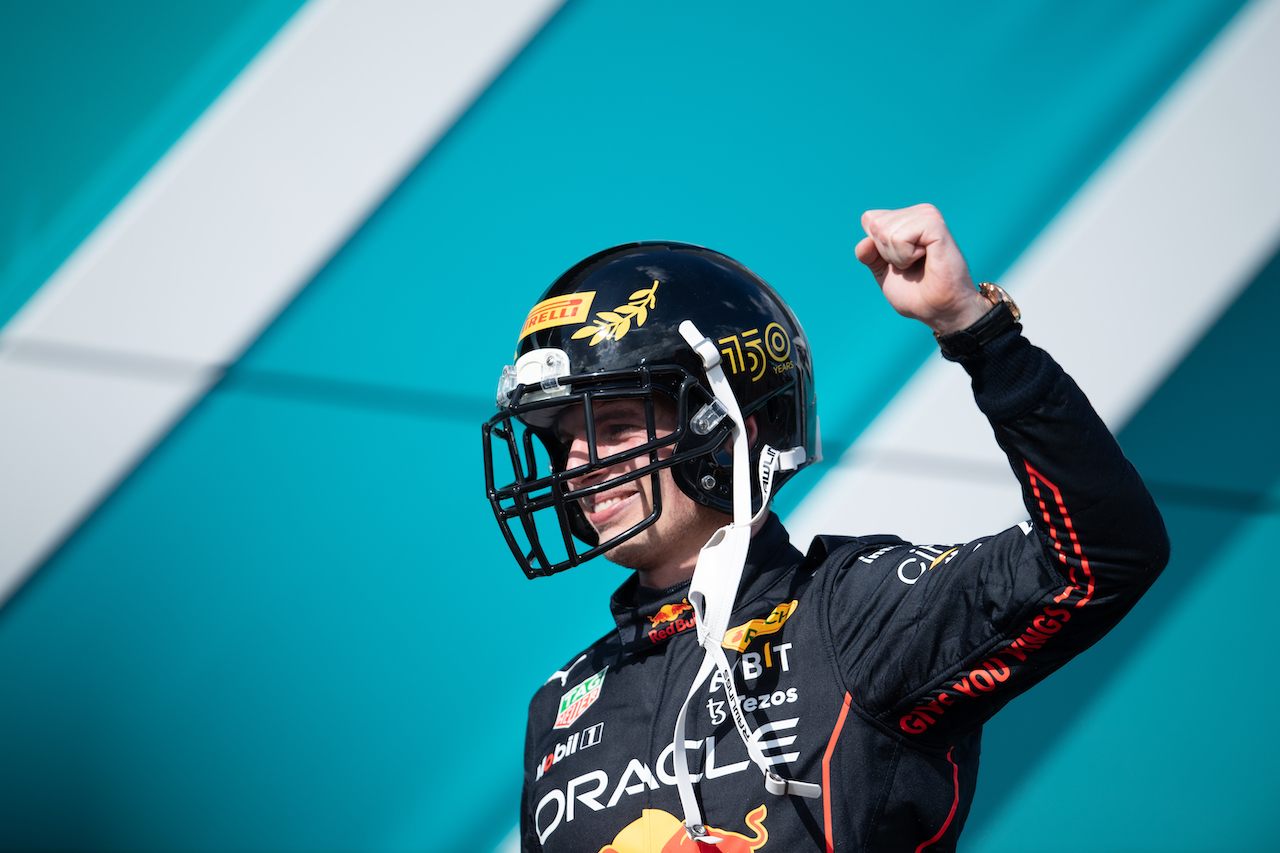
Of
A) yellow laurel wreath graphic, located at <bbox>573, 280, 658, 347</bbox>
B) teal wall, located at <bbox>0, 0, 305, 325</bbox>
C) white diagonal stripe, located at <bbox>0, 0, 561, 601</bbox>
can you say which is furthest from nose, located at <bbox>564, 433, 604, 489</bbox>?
teal wall, located at <bbox>0, 0, 305, 325</bbox>

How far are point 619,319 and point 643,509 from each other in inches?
9.9

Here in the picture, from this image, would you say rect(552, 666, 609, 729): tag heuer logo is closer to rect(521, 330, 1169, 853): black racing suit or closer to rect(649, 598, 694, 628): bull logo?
rect(521, 330, 1169, 853): black racing suit

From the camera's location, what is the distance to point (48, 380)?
178 cm

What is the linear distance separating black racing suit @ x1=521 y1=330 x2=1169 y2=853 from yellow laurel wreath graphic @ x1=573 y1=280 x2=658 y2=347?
0.32 metres

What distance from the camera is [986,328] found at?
86 centimetres

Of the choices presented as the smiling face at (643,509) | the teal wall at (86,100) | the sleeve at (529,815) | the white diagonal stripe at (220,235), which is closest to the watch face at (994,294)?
the smiling face at (643,509)

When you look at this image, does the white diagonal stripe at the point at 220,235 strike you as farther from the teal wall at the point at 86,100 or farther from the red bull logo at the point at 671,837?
the red bull logo at the point at 671,837

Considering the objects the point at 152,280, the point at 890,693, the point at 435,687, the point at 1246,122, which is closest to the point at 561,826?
the point at 890,693

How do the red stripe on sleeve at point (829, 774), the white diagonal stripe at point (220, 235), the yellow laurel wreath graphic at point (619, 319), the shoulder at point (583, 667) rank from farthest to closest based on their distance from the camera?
the white diagonal stripe at point (220, 235) → the shoulder at point (583, 667) → the yellow laurel wreath graphic at point (619, 319) → the red stripe on sleeve at point (829, 774)

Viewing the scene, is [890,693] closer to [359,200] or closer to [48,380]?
[359,200]

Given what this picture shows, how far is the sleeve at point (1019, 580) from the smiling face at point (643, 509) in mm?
282

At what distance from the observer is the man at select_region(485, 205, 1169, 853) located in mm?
857

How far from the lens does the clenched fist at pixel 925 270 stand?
87cm

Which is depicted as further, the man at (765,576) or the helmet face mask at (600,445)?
the helmet face mask at (600,445)
